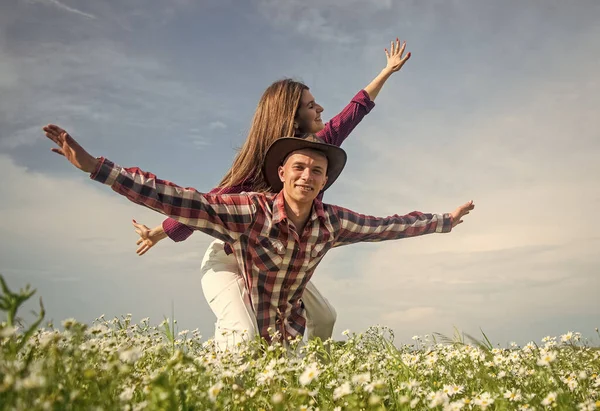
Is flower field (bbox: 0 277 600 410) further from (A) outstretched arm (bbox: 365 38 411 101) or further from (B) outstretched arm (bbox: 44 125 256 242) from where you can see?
(A) outstretched arm (bbox: 365 38 411 101)

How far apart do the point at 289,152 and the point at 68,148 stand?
7.49 ft

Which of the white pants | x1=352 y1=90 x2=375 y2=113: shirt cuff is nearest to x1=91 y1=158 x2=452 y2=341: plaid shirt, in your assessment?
the white pants

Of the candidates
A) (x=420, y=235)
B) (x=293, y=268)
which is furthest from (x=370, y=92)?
(x=293, y=268)

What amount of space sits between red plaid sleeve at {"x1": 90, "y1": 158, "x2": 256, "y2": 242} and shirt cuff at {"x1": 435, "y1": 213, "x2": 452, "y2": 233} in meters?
2.79

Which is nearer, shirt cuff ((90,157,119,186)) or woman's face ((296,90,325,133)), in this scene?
shirt cuff ((90,157,119,186))

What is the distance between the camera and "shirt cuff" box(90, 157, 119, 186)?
4.80 metres

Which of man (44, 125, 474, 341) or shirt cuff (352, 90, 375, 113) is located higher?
shirt cuff (352, 90, 375, 113)

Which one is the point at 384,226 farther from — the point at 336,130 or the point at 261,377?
the point at 261,377

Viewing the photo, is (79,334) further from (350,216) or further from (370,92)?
(370,92)

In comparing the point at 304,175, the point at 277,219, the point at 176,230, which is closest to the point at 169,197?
the point at 277,219

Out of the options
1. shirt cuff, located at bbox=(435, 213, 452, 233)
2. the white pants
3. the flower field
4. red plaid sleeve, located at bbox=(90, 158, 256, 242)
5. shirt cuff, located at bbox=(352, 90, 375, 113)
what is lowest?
the flower field

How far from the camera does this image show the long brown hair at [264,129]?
6.74 metres

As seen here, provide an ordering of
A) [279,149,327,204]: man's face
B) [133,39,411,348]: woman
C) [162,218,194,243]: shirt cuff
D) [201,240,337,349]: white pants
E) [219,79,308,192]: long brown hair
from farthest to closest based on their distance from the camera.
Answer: [162,218,194,243]: shirt cuff, [219,79,308,192]: long brown hair, [133,39,411,348]: woman, [201,240,337,349]: white pants, [279,149,327,204]: man's face

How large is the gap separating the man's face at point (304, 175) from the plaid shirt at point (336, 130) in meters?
0.97
